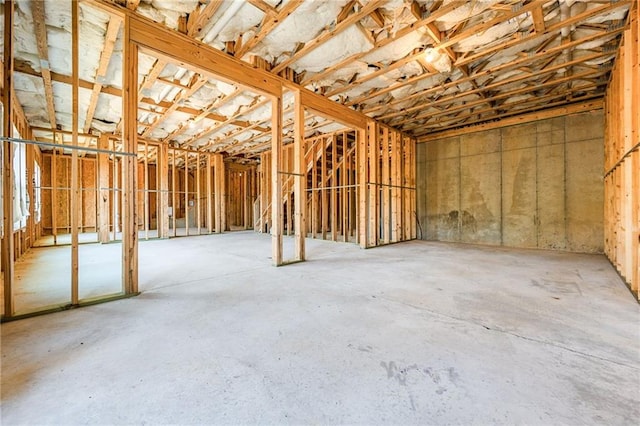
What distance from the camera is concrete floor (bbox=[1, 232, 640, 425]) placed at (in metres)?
1.29

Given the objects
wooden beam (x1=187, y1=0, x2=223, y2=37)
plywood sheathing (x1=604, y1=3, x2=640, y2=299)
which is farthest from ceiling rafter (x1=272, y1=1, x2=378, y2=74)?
plywood sheathing (x1=604, y1=3, x2=640, y2=299)

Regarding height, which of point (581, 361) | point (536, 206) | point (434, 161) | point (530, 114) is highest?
point (530, 114)

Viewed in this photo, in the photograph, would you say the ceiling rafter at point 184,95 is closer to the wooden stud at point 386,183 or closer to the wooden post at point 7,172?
the wooden post at point 7,172

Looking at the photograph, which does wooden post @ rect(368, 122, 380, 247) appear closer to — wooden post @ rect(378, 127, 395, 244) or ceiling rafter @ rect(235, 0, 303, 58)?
wooden post @ rect(378, 127, 395, 244)

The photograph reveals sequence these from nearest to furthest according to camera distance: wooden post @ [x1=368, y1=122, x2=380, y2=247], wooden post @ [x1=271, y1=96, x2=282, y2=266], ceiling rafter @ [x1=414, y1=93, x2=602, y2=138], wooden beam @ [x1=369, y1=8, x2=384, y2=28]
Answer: wooden beam @ [x1=369, y1=8, x2=384, y2=28]
wooden post @ [x1=271, y1=96, x2=282, y2=266]
ceiling rafter @ [x1=414, y1=93, x2=602, y2=138]
wooden post @ [x1=368, y1=122, x2=380, y2=247]

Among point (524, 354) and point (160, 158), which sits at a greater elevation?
point (160, 158)

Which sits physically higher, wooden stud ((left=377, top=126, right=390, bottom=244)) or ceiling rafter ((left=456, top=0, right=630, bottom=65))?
ceiling rafter ((left=456, top=0, right=630, bottom=65))

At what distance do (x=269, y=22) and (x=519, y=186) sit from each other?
21.3ft

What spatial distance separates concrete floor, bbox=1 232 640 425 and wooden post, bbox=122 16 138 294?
13.5 inches

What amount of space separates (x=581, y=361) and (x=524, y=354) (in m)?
0.31

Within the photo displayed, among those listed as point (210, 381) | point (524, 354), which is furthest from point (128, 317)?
point (524, 354)

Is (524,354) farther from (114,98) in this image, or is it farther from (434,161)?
(114,98)

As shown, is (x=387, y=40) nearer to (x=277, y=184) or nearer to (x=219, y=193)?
(x=277, y=184)

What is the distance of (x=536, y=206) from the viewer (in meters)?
6.27
